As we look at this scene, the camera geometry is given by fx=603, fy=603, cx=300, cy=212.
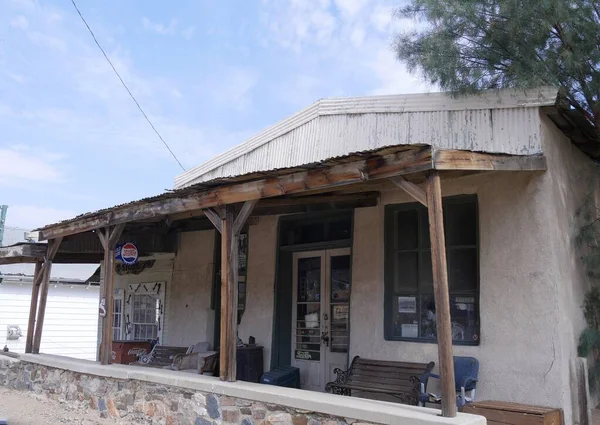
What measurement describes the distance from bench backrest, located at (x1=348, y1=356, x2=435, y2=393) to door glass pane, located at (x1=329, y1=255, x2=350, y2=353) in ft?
2.56

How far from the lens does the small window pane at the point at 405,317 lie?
23.0 feet

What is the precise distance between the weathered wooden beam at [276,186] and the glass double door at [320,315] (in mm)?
2296

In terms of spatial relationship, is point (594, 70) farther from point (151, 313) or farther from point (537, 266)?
point (151, 313)

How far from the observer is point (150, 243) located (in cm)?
1036

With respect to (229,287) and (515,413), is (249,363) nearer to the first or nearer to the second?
(229,287)

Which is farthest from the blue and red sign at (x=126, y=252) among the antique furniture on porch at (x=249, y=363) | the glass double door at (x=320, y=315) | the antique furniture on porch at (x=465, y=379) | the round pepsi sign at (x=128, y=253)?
the antique furniture on porch at (x=465, y=379)

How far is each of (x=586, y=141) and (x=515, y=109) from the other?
56.7 inches

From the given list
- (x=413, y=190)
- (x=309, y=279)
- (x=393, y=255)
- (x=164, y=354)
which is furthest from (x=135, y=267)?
(x=413, y=190)

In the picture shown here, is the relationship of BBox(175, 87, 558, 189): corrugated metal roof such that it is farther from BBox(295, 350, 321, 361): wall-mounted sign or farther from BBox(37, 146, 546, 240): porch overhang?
BBox(295, 350, 321, 361): wall-mounted sign

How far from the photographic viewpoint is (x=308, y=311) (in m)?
8.64

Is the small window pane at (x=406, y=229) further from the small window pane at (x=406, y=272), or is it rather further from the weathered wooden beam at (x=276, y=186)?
the weathered wooden beam at (x=276, y=186)

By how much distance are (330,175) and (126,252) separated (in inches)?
208

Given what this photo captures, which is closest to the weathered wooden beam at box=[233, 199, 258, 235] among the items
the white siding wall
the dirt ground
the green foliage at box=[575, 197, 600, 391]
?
the dirt ground

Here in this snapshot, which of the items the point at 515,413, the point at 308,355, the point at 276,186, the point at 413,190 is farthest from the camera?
the point at 308,355
